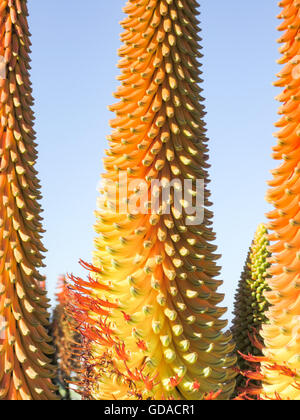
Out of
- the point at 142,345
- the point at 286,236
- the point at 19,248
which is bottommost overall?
the point at 142,345

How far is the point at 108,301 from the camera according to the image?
6.33 meters

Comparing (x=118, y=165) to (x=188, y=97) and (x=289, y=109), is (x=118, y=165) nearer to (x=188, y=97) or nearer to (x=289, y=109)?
(x=188, y=97)

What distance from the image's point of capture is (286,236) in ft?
19.4

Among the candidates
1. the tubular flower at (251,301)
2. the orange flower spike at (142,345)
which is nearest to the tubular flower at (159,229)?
the orange flower spike at (142,345)

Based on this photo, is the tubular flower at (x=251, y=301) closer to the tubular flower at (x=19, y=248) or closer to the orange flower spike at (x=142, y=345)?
the orange flower spike at (x=142, y=345)

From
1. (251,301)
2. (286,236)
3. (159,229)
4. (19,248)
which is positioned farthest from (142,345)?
(251,301)

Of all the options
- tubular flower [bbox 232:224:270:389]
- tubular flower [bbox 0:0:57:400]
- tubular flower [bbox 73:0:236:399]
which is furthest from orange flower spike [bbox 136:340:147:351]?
tubular flower [bbox 232:224:270:389]

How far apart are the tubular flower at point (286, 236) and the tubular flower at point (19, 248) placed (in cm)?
234

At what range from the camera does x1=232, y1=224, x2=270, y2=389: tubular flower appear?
27.2ft

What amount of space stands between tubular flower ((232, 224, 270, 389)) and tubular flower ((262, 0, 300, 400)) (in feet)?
7.39

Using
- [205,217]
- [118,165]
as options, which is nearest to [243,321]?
[205,217]

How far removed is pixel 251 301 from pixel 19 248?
12.1 feet

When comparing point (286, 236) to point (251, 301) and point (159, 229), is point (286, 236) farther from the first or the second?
point (251, 301)

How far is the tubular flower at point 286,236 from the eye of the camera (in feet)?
18.7
